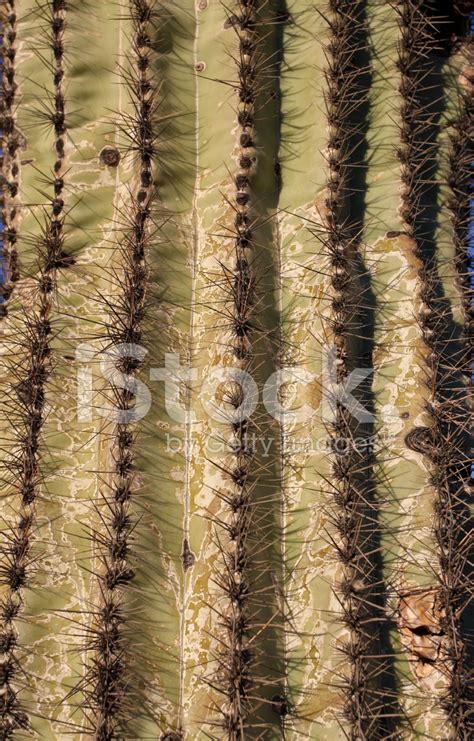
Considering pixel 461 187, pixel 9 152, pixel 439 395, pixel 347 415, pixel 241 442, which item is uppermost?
pixel 9 152

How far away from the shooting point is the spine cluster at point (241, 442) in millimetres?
2783

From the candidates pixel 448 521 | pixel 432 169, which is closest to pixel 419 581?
pixel 448 521

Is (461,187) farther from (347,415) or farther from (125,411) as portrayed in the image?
(125,411)

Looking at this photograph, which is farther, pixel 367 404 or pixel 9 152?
pixel 9 152

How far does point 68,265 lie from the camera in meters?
3.54

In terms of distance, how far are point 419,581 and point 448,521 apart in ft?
0.80

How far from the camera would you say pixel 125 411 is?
3.13 metres

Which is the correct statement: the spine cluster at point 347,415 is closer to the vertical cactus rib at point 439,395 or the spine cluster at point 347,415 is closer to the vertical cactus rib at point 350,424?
the vertical cactus rib at point 350,424

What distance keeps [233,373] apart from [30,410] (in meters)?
0.81

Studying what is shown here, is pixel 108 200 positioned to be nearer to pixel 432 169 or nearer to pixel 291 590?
pixel 432 169

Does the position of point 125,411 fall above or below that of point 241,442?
above

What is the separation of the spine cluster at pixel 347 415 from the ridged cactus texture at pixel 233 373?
0.04ft

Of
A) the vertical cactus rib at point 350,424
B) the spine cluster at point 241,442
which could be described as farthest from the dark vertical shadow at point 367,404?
the spine cluster at point 241,442

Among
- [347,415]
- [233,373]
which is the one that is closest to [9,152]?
[233,373]
